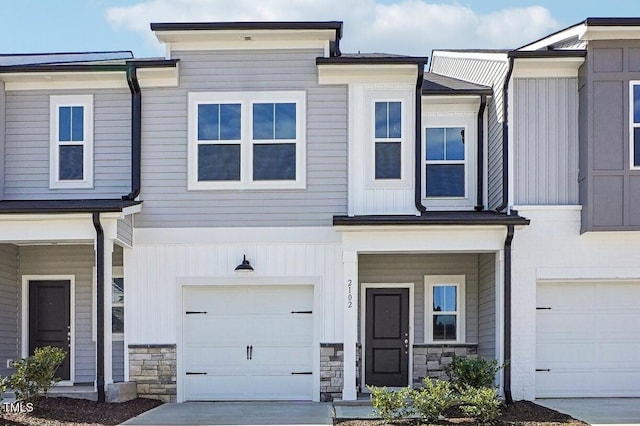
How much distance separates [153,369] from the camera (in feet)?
48.1

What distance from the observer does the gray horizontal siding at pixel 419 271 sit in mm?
16141

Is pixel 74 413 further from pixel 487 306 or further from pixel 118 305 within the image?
pixel 487 306

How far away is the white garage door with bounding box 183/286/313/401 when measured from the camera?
48.9 ft

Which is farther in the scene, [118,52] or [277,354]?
[118,52]

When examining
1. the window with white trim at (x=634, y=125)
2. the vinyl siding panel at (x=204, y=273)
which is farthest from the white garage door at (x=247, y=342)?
the window with white trim at (x=634, y=125)

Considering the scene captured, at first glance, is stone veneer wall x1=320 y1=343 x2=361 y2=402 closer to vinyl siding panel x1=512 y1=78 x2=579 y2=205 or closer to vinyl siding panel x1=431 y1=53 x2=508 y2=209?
vinyl siding panel x1=431 y1=53 x2=508 y2=209

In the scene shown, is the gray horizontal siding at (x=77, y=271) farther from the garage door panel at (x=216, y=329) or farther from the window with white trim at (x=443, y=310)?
the window with white trim at (x=443, y=310)

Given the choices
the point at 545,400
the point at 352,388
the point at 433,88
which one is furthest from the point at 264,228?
the point at 545,400

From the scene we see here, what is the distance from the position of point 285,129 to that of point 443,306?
4.43 metres

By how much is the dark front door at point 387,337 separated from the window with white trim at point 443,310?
40 centimetres

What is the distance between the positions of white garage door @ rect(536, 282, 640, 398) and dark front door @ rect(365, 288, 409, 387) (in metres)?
2.56

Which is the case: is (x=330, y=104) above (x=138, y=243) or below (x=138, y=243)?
above

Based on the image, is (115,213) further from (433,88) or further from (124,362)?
(433,88)

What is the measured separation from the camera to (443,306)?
53.1ft
